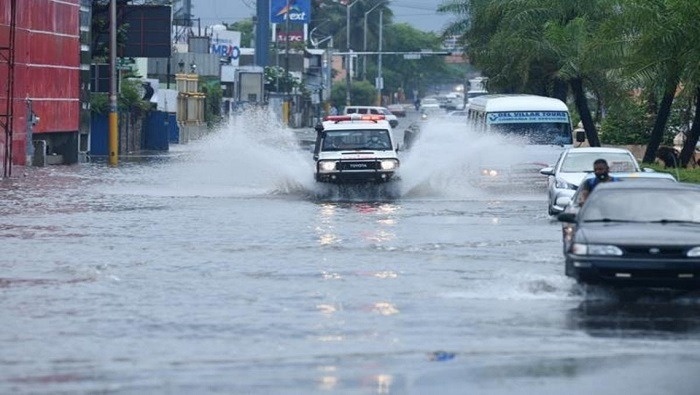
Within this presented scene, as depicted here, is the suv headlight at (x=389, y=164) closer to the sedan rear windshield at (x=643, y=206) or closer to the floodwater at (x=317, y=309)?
the floodwater at (x=317, y=309)

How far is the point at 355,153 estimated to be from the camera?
122ft

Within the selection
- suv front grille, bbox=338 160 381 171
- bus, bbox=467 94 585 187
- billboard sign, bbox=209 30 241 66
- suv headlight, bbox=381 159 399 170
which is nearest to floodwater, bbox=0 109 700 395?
suv front grille, bbox=338 160 381 171

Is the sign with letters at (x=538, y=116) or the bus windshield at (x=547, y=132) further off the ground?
the sign with letters at (x=538, y=116)

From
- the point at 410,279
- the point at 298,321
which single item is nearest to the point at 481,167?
the point at 410,279

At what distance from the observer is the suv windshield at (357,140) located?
37562 millimetres

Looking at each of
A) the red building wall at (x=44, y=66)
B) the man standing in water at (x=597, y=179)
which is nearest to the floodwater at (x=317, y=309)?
the man standing in water at (x=597, y=179)

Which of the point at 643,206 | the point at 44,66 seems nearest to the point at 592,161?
the point at 643,206

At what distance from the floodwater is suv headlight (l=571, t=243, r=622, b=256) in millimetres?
544

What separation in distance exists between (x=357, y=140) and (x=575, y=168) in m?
7.17

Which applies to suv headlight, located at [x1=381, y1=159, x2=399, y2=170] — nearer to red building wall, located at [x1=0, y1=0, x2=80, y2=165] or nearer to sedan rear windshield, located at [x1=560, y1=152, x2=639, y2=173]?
sedan rear windshield, located at [x1=560, y1=152, x2=639, y2=173]

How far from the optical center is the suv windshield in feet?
123

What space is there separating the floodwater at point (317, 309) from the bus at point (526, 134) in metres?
6.77

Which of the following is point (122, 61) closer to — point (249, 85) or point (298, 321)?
point (249, 85)

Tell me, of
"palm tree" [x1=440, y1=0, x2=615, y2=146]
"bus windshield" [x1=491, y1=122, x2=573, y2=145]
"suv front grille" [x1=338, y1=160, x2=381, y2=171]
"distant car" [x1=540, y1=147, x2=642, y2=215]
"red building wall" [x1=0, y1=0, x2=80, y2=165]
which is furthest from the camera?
"palm tree" [x1=440, y1=0, x2=615, y2=146]
